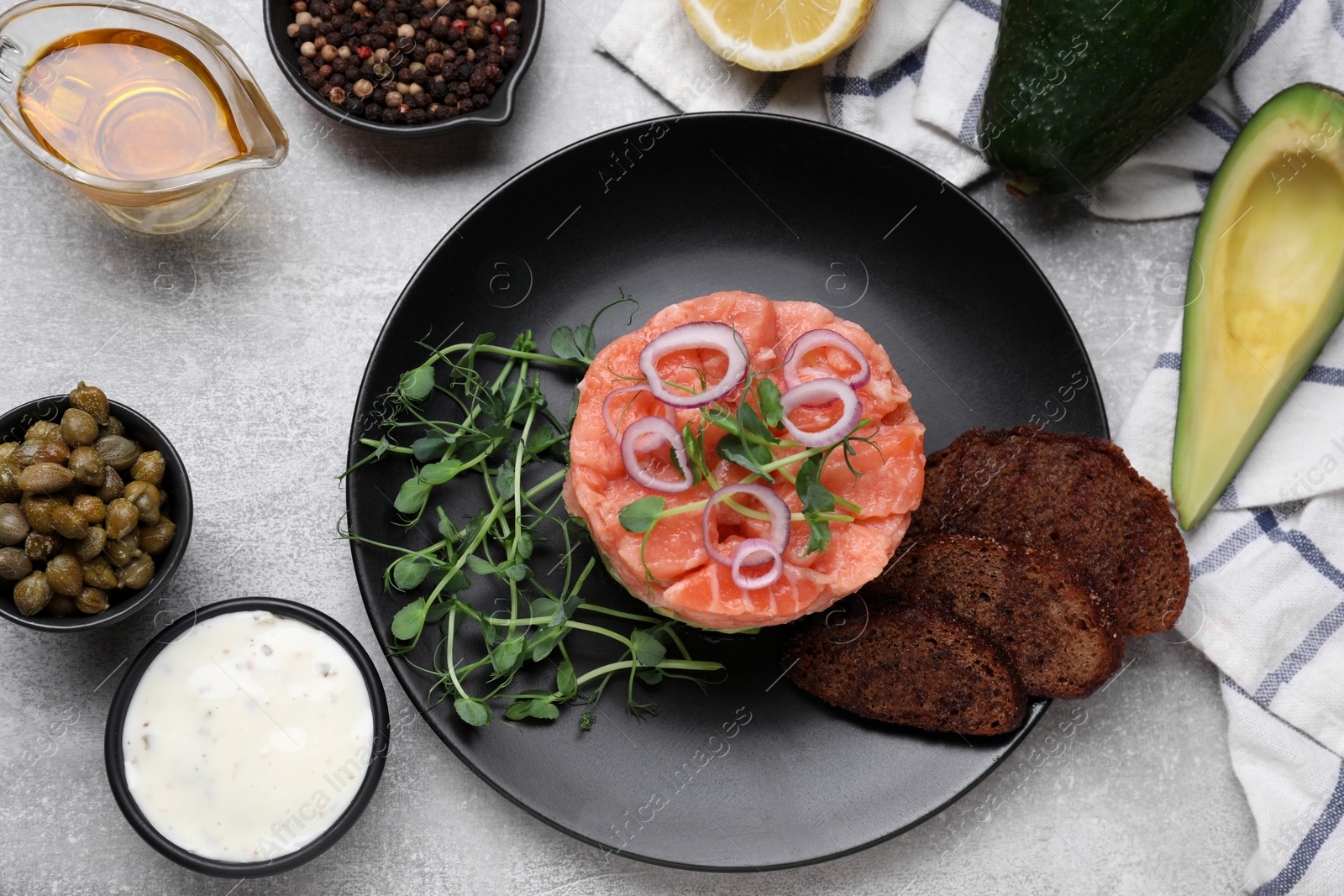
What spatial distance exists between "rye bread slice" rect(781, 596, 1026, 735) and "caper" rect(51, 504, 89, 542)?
6.76 ft

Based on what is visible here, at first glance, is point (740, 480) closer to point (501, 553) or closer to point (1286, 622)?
point (501, 553)

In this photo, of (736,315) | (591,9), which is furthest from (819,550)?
(591,9)

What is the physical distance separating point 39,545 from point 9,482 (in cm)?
19

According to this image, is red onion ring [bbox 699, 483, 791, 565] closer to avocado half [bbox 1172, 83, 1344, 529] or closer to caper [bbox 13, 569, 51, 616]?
avocado half [bbox 1172, 83, 1344, 529]

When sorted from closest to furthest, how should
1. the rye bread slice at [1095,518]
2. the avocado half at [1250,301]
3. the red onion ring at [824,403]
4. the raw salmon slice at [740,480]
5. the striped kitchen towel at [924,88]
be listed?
the red onion ring at [824,403]
the raw salmon slice at [740,480]
the rye bread slice at [1095,518]
the avocado half at [1250,301]
the striped kitchen towel at [924,88]

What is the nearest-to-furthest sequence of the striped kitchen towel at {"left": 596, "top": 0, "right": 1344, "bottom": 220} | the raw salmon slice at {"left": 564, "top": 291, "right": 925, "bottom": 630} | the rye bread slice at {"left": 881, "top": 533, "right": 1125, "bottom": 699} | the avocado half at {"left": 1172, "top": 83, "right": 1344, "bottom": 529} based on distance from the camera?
the raw salmon slice at {"left": 564, "top": 291, "right": 925, "bottom": 630} → the rye bread slice at {"left": 881, "top": 533, "right": 1125, "bottom": 699} → the avocado half at {"left": 1172, "top": 83, "right": 1344, "bottom": 529} → the striped kitchen towel at {"left": 596, "top": 0, "right": 1344, "bottom": 220}

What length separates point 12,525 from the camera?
106 inches

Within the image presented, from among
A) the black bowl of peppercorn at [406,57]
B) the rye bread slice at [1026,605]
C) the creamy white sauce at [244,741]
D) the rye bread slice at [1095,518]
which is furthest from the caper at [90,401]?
the rye bread slice at [1095,518]

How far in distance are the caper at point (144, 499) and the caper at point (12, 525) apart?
266 millimetres

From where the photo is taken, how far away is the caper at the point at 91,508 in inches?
107

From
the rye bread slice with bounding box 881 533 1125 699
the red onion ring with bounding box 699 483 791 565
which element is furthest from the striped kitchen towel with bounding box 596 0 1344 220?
the red onion ring with bounding box 699 483 791 565

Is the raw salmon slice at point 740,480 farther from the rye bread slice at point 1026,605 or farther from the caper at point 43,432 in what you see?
the caper at point 43,432

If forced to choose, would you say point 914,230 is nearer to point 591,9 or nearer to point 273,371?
point 591,9

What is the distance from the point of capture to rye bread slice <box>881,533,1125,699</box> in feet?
9.61
